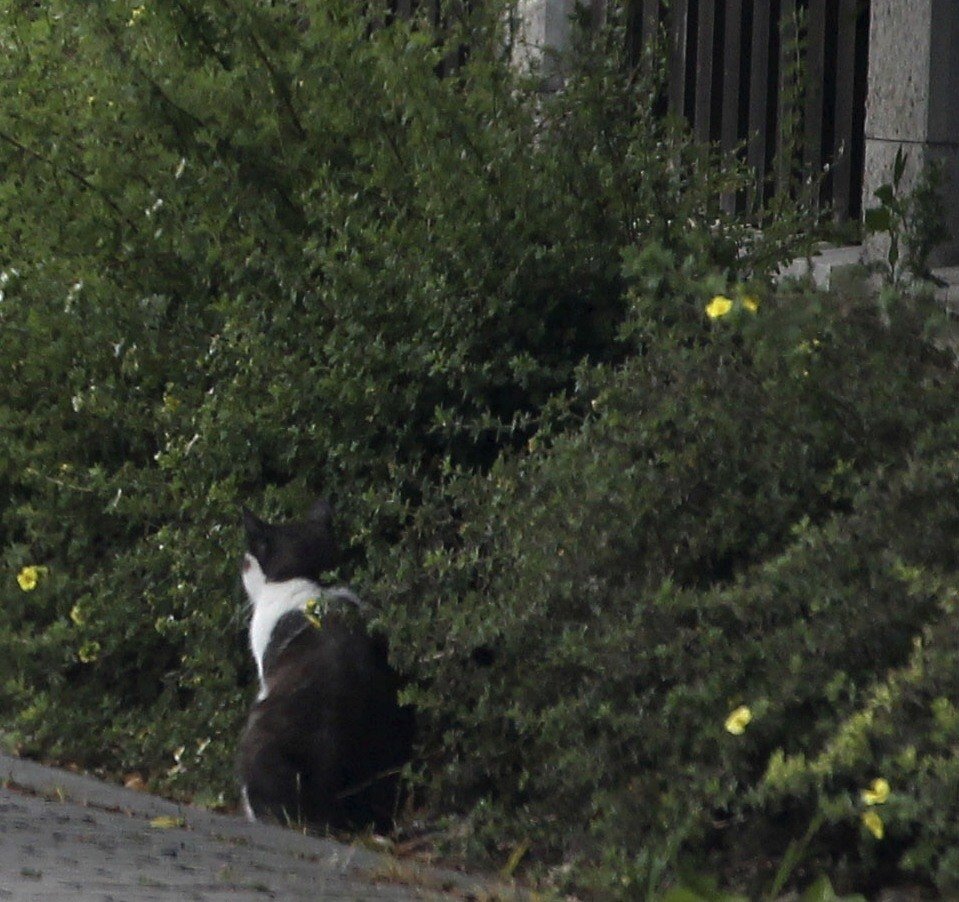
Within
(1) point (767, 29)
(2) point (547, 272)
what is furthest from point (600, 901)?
(1) point (767, 29)

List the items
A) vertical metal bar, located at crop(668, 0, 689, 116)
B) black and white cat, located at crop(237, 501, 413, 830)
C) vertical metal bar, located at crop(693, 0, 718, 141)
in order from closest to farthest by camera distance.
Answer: black and white cat, located at crop(237, 501, 413, 830) < vertical metal bar, located at crop(693, 0, 718, 141) < vertical metal bar, located at crop(668, 0, 689, 116)

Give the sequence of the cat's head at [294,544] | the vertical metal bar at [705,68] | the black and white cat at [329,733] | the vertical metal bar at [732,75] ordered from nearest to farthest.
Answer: the black and white cat at [329,733] → the cat's head at [294,544] → the vertical metal bar at [732,75] → the vertical metal bar at [705,68]

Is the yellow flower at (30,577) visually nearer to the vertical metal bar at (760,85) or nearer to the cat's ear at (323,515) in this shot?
the cat's ear at (323,515)

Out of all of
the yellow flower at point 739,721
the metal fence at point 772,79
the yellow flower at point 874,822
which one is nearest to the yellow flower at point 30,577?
the metal fence at point 772,79

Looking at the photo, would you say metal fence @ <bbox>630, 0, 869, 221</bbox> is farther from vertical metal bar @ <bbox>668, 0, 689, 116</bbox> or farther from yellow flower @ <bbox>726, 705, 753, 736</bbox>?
yellow flower @ <bbox>726, 705, 753, 736</bbox>

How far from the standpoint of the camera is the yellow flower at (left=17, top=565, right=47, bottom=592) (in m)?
6.94

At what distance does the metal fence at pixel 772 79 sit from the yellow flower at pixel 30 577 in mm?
2975

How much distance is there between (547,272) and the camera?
6117 mm

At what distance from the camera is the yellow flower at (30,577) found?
6.94 m

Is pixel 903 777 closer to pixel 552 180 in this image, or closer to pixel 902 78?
pixel 552 180

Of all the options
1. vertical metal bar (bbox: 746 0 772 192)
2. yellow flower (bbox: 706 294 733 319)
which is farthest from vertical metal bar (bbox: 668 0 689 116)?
yellow flower (bbox: 706 294 733 319)

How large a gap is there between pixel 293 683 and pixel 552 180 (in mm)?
1823

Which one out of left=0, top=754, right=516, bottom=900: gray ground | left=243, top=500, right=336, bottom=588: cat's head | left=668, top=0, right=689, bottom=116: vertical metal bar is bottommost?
left=0, top=754, right=516, bottom=900: gray ground

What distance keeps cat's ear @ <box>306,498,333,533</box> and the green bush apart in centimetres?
12
